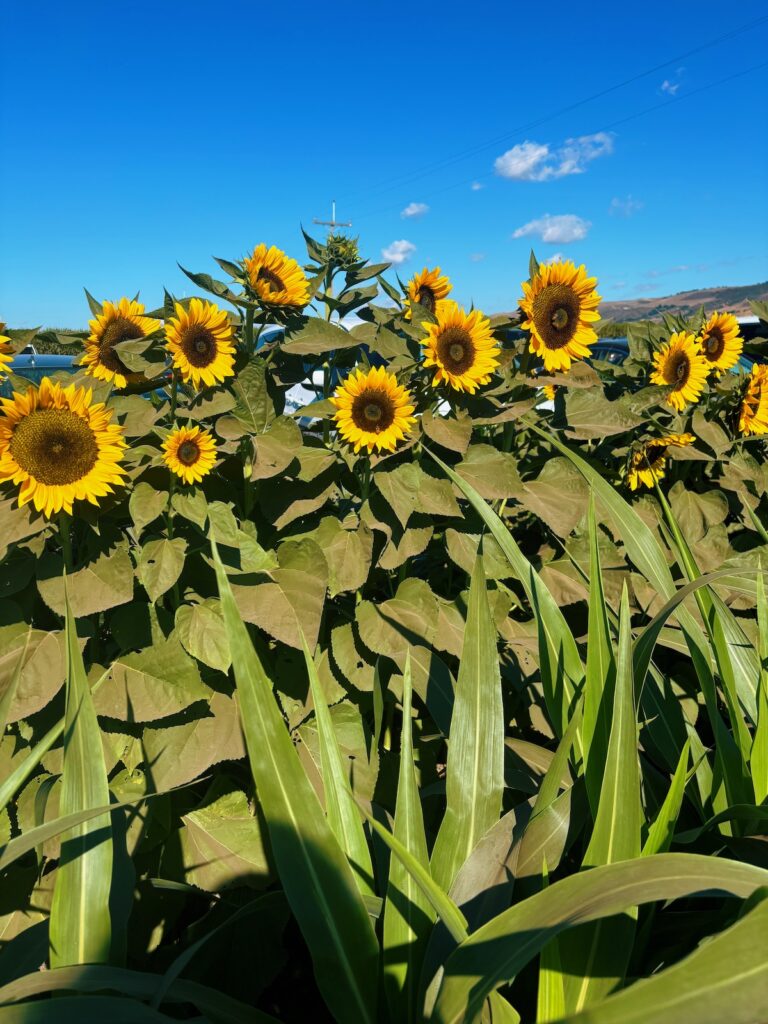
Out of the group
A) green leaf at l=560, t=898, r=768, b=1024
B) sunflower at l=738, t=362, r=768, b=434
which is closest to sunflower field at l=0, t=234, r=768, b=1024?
green leaf at l=560, t=898, r=768, b=1024

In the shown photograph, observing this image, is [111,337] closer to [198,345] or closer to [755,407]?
[198,345]

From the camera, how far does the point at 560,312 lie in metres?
2.11

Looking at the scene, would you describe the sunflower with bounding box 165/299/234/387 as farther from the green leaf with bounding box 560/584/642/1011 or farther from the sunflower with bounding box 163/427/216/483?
the green leaf with bounding box 560/584/642/1011

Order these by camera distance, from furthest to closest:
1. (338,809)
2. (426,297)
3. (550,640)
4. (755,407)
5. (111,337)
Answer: (755,407)
(426,297)
(111,337)
(550,640)
(338,809)

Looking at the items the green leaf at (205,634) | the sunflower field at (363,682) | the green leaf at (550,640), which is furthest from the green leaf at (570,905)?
the green leaf at (205,634)

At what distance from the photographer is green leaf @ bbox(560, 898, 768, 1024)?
640mm

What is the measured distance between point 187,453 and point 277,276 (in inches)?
22.8

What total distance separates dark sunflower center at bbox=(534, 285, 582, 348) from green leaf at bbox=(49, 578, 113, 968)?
1575 mm

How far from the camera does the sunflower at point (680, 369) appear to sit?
242cm

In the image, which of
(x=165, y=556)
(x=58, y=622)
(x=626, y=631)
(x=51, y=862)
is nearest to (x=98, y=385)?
(x=165, y=556)

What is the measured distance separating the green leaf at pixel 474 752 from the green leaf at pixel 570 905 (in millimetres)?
250

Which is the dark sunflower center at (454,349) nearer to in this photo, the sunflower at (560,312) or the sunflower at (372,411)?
the sunflower at (372,411)

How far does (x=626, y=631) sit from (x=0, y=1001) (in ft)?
3.03

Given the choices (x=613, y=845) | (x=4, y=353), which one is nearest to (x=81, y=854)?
(x=613, y=845)
